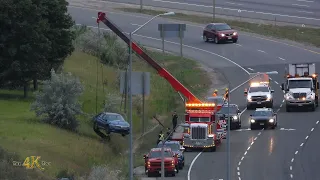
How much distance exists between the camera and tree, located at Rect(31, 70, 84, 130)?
6091cm

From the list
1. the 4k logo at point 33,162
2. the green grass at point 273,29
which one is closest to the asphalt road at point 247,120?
the green grass at point 273,29

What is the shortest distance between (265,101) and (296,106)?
234 centimetres

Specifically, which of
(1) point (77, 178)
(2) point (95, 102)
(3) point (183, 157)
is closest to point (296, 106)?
(2) point (95, 102)

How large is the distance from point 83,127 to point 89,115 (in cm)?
115

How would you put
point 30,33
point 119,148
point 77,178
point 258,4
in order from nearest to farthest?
point 77,178 < point 119,148 < point 30,33 < point 258,4

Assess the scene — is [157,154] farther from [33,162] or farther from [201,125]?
[33,162]

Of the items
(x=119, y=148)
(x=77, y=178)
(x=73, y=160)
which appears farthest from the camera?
(x=119, y=148)

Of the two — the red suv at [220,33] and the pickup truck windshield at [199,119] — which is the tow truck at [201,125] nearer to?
the pickup truck windshield at [199,119]

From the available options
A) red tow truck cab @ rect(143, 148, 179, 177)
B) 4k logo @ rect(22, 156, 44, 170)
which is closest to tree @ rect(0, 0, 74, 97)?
red tow truck cab @ rect(143, 148, 179, 177)

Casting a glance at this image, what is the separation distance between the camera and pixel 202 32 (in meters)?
Result: 100

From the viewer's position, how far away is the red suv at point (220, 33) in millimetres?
92875

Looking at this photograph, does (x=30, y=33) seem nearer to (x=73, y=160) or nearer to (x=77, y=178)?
(x=73, y=160)

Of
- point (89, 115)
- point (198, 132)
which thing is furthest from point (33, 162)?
point (89, 115)

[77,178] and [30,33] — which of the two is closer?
[77,178]
